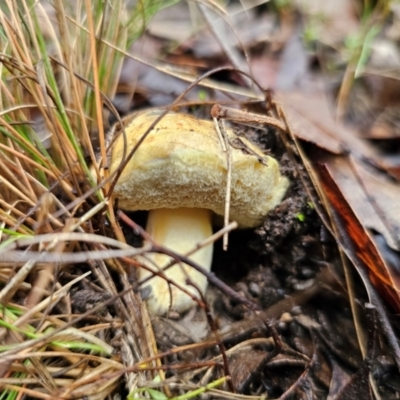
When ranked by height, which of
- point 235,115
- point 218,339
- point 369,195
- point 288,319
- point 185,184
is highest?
point 235,115

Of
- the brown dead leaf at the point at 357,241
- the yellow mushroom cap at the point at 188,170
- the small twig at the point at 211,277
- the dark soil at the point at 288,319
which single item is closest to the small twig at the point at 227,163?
the yellow mushroom cap at the point at 188,170

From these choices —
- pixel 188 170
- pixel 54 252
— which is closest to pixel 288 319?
pixel 188 170

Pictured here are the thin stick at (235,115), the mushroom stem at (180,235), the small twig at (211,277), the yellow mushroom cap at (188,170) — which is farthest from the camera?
the mushroom stem at (180,235)

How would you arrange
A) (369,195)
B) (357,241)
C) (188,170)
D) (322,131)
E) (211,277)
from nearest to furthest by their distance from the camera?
(211,277) < (188,170) < (357,241) < (369,195) < (322,131)

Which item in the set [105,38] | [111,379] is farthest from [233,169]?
[105,38]

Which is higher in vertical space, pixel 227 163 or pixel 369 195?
pixel 227 163

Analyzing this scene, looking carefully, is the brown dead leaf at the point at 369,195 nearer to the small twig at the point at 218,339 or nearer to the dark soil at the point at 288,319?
the dark soil at the point at 288,319

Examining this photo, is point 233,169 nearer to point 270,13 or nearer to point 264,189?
point 264,189

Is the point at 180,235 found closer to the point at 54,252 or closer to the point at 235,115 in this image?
the point at 235,115
